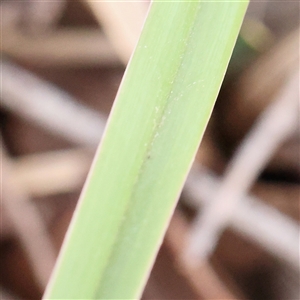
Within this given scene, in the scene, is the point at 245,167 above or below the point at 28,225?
above

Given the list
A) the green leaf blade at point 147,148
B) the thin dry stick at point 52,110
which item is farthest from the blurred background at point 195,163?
the green leaf blade at point 147,148

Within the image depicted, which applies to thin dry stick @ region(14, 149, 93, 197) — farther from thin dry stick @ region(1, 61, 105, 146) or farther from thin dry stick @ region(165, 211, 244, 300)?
thin dry stick @ region(165, 211, 244, 300)

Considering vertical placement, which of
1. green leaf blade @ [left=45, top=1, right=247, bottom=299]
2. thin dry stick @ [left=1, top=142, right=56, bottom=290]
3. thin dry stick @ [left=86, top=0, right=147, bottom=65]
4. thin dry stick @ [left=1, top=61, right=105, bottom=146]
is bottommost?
thin dry stick @ [left=1, top=142, right=56, bottom=290]

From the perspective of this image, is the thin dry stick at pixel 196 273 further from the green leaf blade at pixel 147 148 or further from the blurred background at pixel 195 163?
the green leaf blade at pixel 147 148

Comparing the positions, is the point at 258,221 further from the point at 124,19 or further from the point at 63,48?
the point at 63,48

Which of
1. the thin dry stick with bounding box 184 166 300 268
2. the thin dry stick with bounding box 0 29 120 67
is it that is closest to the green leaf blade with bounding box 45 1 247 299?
the thin dry stick with bounding box 184 166 300 268

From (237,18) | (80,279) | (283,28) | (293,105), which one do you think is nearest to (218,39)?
(237,18)

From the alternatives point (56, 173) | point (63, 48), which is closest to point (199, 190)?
point (56, 173)
